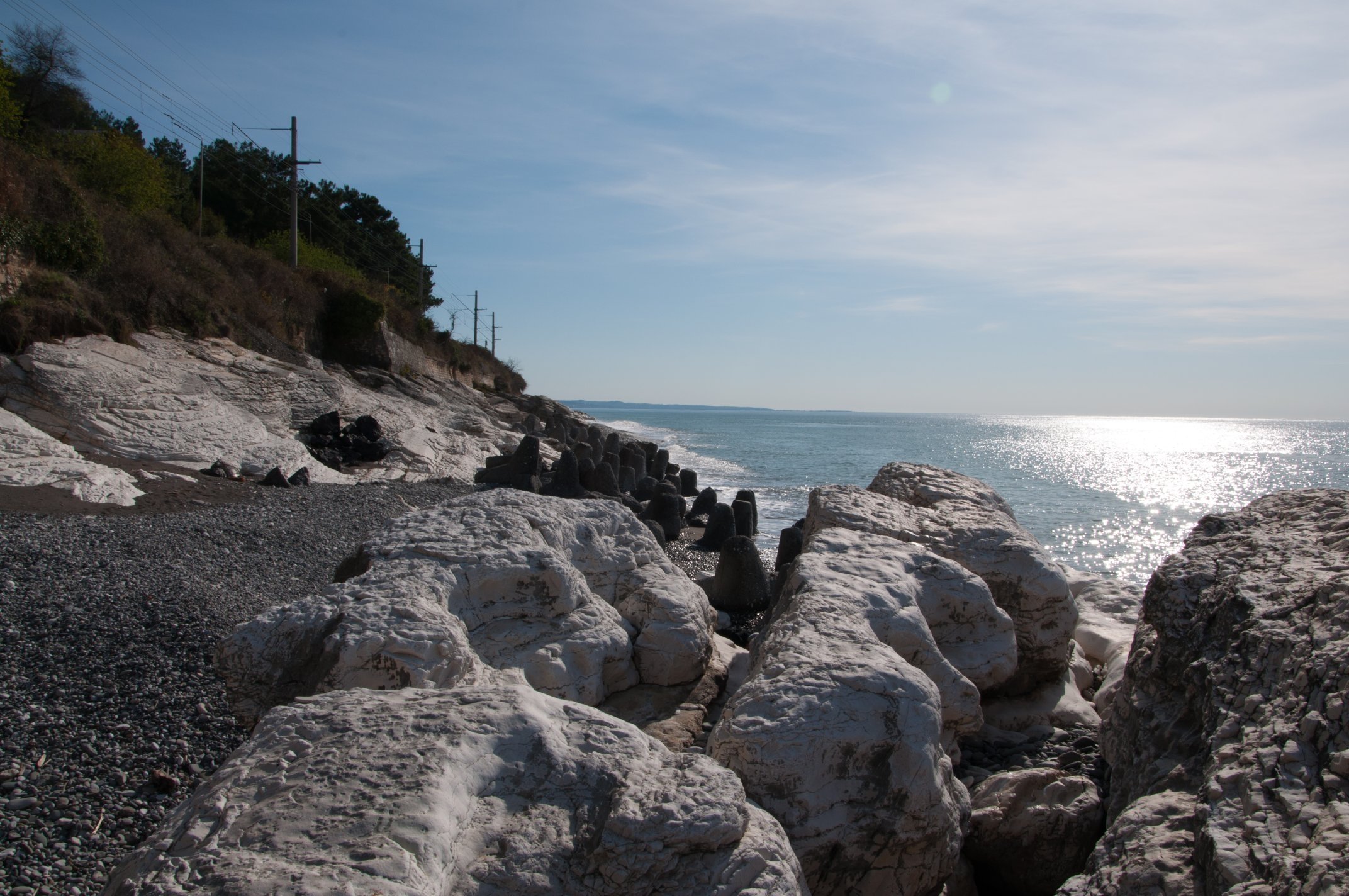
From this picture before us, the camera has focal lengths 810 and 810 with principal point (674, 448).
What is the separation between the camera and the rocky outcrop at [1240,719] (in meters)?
2.72

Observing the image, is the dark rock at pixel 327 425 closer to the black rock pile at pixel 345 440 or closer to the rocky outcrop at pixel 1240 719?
the black rock pile at pixel 345 440

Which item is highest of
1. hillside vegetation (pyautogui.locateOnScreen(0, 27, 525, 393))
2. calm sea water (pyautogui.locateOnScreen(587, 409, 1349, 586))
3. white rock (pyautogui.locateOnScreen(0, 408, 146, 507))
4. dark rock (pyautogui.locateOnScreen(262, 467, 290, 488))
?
hillside vegetation (pyautogui.locateOnScreen(0, 27, 525, 393))

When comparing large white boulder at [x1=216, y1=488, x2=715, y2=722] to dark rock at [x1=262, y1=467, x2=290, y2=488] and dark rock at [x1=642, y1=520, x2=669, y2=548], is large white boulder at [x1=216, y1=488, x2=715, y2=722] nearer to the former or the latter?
dark rock at [x1=642, y1=520, x2=669, y2=548]

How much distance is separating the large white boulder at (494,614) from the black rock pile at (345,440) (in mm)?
12916

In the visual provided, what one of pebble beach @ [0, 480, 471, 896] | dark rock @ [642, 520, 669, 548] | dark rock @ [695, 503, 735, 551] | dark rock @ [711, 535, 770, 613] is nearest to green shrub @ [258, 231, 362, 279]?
dark rock @ [695, 503, 735, 551]

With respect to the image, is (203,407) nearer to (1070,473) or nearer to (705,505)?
(705,505)

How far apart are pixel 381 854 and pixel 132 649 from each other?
12.8 feet

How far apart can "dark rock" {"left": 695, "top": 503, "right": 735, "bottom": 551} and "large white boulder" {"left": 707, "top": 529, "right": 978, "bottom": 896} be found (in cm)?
1129

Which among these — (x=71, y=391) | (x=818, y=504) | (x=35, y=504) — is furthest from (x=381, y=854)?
(x=71, y=391)

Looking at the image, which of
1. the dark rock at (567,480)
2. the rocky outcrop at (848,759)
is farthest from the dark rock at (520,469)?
the rocky outcrop at (848,759)

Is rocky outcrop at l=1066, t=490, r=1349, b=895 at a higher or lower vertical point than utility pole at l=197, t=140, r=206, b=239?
lower

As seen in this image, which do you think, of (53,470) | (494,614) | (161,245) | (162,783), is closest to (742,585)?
(494,614)

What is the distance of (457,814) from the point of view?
2564 millimetres

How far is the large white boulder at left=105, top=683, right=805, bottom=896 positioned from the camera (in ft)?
7.44
